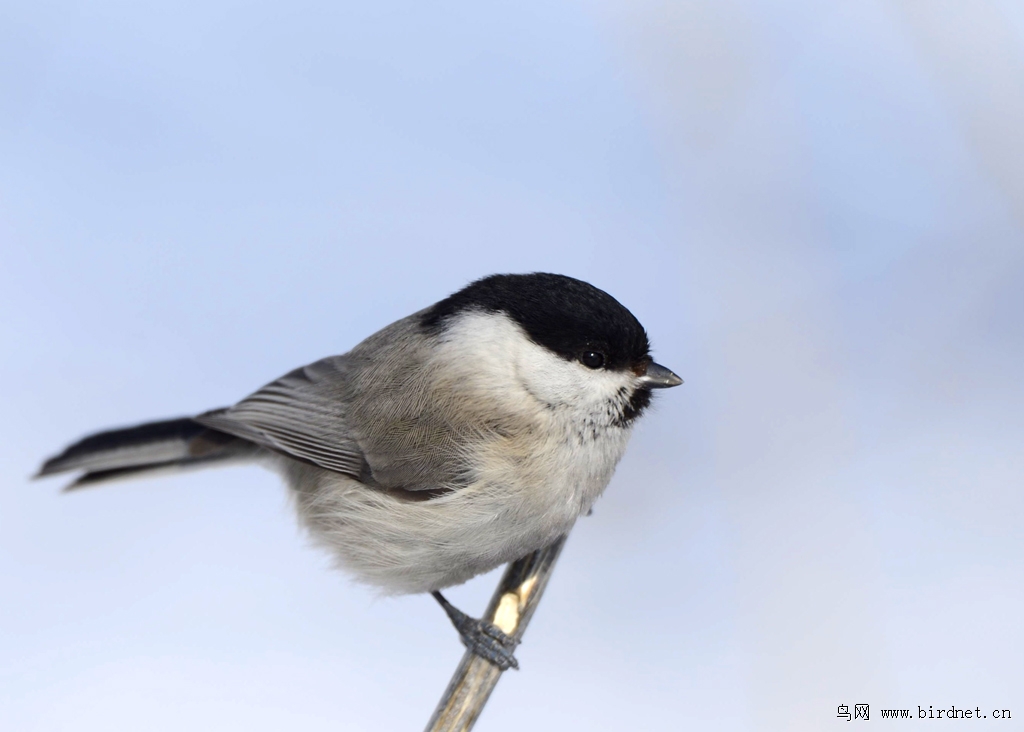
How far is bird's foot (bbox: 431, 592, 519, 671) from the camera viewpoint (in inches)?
61.1

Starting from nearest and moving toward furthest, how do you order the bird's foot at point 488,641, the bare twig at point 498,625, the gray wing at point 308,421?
the bare twig at point 498,625 < the bird's foot at point 488,641 < the gray wing at point 308,421

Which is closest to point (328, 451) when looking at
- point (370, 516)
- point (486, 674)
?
point (370, 516)

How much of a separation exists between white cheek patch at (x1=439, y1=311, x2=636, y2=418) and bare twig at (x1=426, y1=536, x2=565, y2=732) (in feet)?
1.13

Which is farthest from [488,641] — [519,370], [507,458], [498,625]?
[519,370]

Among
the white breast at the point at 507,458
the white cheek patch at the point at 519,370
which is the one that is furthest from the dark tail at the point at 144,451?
the white cheek patch at the point at 519,370

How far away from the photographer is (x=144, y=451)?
182 cm

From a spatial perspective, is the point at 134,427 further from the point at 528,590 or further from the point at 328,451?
the point at 528,590

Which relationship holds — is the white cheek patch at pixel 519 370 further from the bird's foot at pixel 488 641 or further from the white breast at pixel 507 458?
the bird's foot at pixel 488 641

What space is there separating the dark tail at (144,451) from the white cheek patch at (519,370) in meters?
0.61

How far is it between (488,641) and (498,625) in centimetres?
3

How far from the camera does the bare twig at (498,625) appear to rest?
1.44 meters

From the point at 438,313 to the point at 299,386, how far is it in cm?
38

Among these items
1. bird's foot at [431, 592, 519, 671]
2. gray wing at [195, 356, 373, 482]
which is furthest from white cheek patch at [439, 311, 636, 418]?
bird's foot at [431, 592, 519, 671]

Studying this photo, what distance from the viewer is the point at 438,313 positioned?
5.41ft
